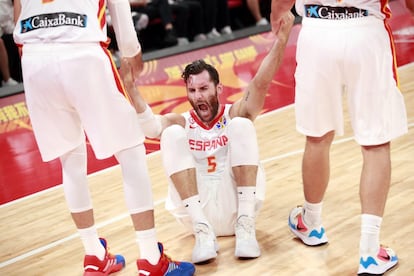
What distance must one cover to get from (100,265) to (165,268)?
0.41m

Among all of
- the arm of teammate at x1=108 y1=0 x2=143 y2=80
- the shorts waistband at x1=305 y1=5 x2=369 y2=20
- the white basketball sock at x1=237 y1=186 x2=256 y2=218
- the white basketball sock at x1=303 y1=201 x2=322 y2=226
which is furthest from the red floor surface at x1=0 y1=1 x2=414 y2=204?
the shorts waistband at x1=305 y1=5 x2=369 y2=20

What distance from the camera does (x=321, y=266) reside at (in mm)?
3932

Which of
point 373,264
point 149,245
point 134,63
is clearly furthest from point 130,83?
point 373,264

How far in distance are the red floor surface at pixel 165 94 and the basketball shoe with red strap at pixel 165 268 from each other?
2279mm

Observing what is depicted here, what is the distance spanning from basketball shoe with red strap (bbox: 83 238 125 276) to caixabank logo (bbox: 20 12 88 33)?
1293mm

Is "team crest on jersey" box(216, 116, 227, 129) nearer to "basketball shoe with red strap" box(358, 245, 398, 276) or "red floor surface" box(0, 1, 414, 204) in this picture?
"basketball shoe with red strap" box(358, 245, 398, 276)

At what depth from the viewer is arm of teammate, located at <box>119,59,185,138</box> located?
3960 mm

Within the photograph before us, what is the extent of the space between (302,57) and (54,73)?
4.11 feet

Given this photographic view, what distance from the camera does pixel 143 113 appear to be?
13.7 feet

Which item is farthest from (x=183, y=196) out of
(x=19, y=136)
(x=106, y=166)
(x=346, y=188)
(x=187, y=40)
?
(x=187, y=40)

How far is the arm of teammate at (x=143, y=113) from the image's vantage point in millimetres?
3960

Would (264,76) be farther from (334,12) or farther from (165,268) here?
(165,268)

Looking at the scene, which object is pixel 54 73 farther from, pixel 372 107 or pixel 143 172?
pixel 372 107

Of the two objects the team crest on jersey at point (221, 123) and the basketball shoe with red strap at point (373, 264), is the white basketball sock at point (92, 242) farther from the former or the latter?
the basketball shoe with red strap at point (373, 264)
